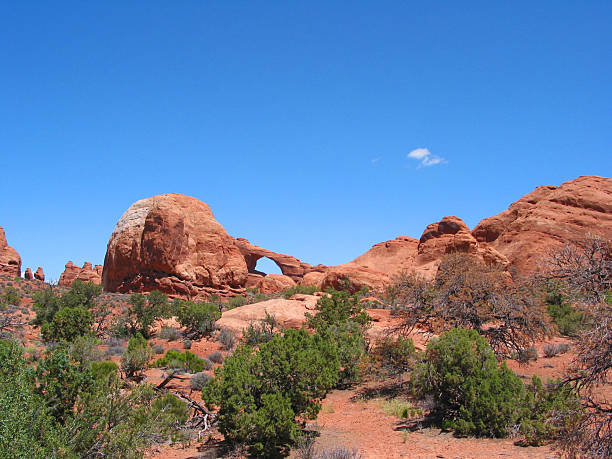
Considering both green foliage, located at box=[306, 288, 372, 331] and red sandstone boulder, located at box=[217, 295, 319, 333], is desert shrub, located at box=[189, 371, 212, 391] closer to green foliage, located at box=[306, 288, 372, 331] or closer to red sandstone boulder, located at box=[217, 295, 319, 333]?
green foliage, located at box=[306, 288, 372, 331]

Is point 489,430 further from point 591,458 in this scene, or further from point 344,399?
point 344,399

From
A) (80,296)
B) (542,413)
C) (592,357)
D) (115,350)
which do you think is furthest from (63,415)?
(80,296)

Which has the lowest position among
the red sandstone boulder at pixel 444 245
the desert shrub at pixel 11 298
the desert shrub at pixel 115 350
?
the desert shrub at pixel 115 350

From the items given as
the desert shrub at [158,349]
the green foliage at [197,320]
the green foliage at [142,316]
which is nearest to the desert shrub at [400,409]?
the desert shrub at [158,349]

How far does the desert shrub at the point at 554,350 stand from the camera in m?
16.1

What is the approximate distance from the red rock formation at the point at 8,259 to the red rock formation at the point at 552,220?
4881cm

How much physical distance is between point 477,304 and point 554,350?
611 centimetres

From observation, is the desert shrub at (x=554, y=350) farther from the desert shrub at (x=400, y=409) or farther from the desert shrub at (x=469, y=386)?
the desert shrub at (x=469, y=386)

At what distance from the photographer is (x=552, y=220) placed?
3572 centimetres

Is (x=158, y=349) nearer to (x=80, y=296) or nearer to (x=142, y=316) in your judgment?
(x=142, y=316)

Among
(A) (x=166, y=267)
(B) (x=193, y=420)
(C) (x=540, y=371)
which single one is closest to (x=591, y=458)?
(B) (x=193, y=420)

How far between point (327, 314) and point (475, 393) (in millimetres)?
9292

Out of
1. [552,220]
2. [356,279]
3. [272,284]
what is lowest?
[356,279]

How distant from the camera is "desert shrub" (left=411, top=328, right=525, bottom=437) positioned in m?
8.12
